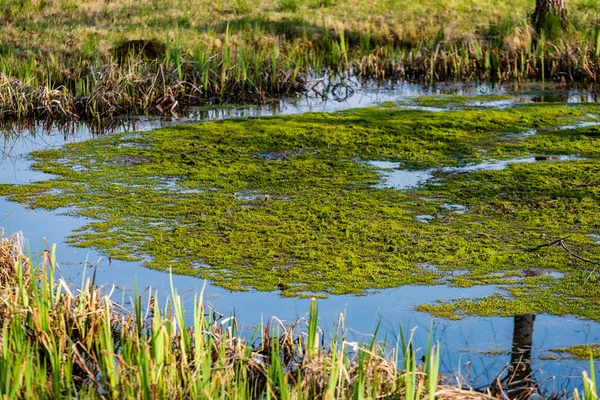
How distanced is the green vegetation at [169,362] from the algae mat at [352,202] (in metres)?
1.20

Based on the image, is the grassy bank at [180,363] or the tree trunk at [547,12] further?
the tree trunk at [547,12]

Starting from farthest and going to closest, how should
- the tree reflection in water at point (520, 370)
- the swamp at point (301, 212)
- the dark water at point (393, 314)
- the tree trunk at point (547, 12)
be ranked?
the tree trunk at point (547, 12) < the dark water at point (393, 314) < the tree reflection in water at point (520, 370) < the swamp at point (301, 212)

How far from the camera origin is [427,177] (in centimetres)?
716

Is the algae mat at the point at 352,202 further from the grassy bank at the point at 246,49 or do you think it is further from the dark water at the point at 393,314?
the grassy bank at the point at 246,49

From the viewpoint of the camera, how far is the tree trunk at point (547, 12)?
12.5 m

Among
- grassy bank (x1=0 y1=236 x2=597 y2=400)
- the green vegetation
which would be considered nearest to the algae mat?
grassy bank (x1=0 y1=236 x2=597 y2=400)

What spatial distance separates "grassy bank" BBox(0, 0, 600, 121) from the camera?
9797 millimetres

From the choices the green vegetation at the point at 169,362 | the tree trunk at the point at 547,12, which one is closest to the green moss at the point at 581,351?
the green vegetation at the point at 169,362

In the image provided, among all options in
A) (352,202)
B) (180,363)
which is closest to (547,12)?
(352,202)

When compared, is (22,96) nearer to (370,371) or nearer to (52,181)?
(52,181)

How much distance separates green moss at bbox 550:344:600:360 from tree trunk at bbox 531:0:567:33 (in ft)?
29.0

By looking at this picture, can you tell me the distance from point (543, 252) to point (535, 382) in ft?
5.85

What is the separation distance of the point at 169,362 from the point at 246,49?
7836mm

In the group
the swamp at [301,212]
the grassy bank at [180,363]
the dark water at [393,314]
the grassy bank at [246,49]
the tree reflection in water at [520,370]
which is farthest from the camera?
the grassy bank at [246,49]
